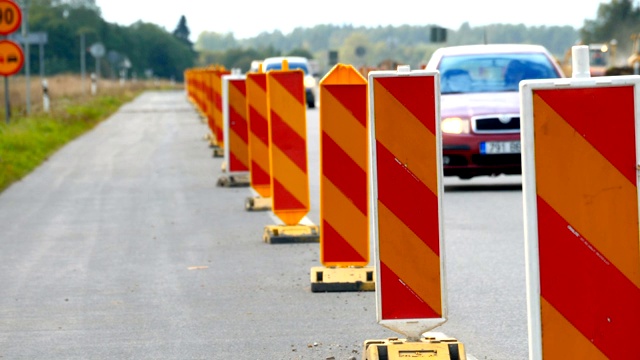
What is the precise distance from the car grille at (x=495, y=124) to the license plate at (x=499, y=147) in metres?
0.12

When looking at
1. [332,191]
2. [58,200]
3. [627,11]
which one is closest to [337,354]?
[332,191]

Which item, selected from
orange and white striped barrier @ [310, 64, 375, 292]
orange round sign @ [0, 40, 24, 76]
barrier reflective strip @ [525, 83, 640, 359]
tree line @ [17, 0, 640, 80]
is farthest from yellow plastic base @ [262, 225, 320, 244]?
tree line @ [17, 0, 640, 80]

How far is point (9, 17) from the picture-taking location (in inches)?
839

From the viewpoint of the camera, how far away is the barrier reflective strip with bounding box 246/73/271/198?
43.8 feet

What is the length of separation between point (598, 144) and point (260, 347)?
9.76 ft

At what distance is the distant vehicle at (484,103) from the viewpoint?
606 inches

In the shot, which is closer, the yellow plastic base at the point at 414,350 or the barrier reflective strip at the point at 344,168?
the yellow plastic base at the point at 414,350

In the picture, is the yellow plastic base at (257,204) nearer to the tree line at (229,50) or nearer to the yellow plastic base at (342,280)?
the yellow plastic base at (342,280)

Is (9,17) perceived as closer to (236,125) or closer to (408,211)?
(236,125)

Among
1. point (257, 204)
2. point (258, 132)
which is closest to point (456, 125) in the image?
point (257, 204)

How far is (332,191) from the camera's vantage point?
8.55 meters

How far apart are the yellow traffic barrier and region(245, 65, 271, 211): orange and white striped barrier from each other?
7.41ft

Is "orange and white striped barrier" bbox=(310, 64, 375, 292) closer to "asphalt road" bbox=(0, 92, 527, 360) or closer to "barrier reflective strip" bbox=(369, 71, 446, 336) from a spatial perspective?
"asphalt road" bbox=(0, 92, 527, 360)

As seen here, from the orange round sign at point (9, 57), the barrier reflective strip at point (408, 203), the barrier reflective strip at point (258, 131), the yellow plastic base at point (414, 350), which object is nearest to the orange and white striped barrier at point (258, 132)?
the barrier reflective strip at point (258, 131)
